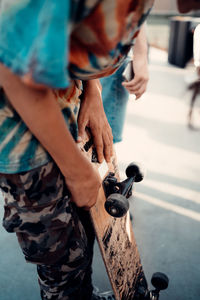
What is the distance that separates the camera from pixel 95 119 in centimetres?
97

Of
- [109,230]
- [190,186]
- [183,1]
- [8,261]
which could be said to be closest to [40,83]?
[183,1]

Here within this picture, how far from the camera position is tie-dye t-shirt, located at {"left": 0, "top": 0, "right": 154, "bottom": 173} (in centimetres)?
45

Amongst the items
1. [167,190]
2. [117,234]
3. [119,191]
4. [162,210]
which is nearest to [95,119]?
[119,191]

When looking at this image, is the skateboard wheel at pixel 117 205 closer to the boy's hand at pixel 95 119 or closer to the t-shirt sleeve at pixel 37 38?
the boy's hand at pixel 95 119

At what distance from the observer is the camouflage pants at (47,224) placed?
74cm

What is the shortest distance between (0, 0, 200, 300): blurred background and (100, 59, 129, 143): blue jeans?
584 millimetres

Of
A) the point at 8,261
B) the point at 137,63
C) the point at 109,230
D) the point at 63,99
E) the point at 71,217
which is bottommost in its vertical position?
the point at 8,261

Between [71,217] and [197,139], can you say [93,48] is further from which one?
[197,139]

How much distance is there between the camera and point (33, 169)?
2.36 feet

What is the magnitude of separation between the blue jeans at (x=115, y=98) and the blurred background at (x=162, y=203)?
0.58 meters

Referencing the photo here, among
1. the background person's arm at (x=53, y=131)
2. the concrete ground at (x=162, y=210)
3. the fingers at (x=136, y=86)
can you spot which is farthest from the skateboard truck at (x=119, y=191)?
the concrete ground at (x=162, y=210)

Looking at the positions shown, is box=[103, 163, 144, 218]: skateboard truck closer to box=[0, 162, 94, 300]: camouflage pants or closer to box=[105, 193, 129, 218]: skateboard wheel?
box=[105, 193, 129, 218]: skateboard wheel

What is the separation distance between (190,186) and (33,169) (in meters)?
1.72

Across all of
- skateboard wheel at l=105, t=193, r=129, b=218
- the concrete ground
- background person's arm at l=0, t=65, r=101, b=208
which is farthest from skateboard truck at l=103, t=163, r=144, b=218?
the concrete ground
